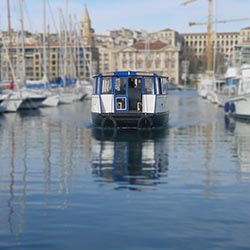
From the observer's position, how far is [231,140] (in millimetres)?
23359

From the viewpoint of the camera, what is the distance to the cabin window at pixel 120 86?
27841 mm

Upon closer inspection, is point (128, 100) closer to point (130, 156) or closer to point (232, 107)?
point (130, 156)

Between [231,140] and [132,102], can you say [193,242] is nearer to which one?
[231,140]

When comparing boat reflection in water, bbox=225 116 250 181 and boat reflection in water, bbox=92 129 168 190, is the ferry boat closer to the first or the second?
boat reflection in water, bbox=92 129 168 190

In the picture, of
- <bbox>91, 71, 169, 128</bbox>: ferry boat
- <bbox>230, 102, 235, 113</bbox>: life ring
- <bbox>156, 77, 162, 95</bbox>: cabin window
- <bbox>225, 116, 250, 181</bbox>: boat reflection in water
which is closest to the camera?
<bbox>225, 116, 250, 181</bbox>: boat reflection in water

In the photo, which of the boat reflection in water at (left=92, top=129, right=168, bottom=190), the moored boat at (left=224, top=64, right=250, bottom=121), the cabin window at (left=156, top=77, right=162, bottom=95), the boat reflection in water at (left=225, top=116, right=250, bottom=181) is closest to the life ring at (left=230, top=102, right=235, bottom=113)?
the moored boat at (left=224, top=64, right=250, bottom=121)

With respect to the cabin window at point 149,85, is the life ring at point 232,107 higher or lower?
lower

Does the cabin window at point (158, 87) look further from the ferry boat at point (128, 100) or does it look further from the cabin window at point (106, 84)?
the cabin window at point (106, 84)

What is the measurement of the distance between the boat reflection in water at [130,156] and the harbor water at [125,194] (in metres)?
0.03

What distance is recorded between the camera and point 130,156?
17.9 m

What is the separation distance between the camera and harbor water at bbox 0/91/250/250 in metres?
8.71

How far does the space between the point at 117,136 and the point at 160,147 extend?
4209mm

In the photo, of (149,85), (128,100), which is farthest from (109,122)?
(149,85)

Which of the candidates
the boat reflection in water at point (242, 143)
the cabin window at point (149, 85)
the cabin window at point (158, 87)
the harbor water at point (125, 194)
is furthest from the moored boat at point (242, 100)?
the harbor water at point (125, 194)
